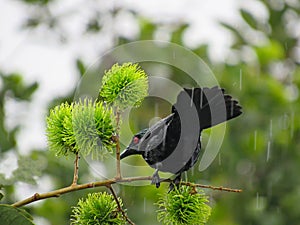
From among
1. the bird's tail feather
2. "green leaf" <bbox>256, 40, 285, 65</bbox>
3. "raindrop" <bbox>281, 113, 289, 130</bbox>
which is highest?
"green leaf" <bbox>256, 40, 285, 65</bbox>

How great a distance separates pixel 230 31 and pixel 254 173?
77cm

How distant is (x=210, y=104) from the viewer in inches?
41.4

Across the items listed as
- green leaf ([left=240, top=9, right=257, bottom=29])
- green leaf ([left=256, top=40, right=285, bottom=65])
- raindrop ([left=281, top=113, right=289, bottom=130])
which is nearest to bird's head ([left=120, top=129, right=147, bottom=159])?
raindrop ([left=281, top=113, right=289, bottom=130])

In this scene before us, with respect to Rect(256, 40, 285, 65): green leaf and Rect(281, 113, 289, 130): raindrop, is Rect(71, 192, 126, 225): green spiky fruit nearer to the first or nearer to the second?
Rect(281, 113, 289, 130): raindrop

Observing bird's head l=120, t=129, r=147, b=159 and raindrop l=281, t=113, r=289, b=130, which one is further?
raindrop l=281, t=113, r=289, b=130

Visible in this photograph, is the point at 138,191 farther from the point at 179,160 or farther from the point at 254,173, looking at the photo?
the point at 179,160

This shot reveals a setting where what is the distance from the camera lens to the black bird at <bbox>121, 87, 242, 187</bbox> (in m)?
1.05

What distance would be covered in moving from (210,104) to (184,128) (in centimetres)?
6

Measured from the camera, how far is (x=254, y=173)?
9.15 feet

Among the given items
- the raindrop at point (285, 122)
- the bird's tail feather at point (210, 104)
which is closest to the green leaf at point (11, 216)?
the bird's tail feather at point (210, 104)

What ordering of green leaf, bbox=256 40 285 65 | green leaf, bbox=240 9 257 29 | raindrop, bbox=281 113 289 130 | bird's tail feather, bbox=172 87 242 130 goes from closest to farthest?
bird's tail feather, bbox=172 87 242 130
raindrop, bbox=281 113 289 130
green leaf, bbox=256 40 285 65
green leaf, bbox=240 9 257 29

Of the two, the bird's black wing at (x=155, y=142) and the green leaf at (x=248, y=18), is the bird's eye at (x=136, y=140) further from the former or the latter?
the green leaf at (x=248, y=18)

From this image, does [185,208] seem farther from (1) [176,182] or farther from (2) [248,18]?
(2) [248,18]

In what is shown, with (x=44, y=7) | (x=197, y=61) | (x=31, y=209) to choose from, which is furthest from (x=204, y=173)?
(x=44, y=7)
